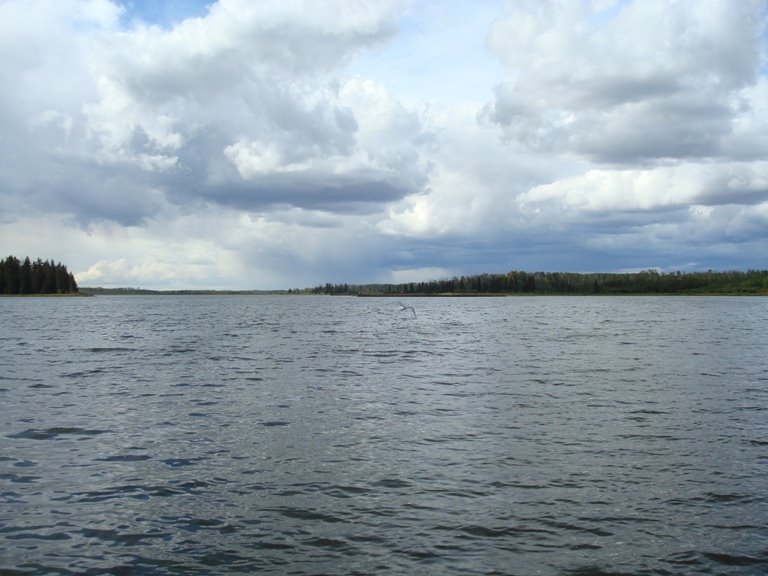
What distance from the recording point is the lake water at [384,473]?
13.2 m

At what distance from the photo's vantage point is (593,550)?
13.3 m

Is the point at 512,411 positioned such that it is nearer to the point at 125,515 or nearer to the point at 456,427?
the point at 456,427

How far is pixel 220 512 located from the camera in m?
15.5

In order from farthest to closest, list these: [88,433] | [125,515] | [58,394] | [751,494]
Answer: [58,394]
[88,433]
[751,494]
[125,515]

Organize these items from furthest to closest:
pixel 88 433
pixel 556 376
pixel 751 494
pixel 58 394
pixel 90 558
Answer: pixel 556 376 < pixel 58 394 < pixel 88 433 < pixel 751 494 < pixel 90 558

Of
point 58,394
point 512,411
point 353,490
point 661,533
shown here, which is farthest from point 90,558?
point 58,394

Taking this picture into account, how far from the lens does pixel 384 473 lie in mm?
18797

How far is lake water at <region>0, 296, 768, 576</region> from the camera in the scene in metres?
13.2

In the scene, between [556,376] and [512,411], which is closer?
[512,411]

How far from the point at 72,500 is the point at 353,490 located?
6.98m

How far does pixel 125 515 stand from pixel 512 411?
1739cm

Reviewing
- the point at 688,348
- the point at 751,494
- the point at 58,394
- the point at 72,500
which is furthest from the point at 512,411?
the point at 688,348

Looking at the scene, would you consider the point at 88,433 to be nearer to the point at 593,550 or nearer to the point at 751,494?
the point at 593,550

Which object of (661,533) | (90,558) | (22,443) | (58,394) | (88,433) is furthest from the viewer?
Result: (58,394)
